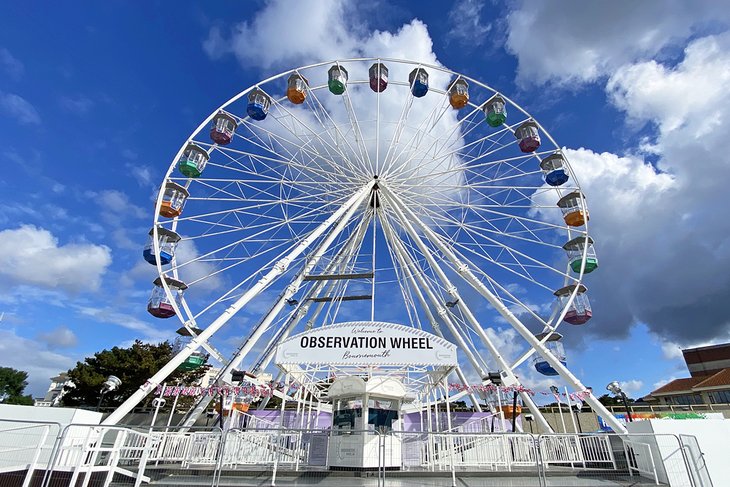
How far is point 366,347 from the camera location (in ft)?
41.2

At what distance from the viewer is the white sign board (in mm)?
12406

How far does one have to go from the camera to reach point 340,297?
2250cm

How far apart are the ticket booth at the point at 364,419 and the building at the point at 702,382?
47.0 m

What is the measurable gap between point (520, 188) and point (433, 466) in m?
13.3

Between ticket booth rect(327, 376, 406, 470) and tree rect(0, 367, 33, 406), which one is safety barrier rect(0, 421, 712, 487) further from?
tree rect(0, 367, 33, 406)

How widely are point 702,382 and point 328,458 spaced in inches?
2161

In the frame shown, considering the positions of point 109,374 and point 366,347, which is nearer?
point 366,347

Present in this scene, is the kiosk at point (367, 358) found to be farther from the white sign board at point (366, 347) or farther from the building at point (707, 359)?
the building at point (707, 359)

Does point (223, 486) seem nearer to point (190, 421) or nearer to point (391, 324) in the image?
point (391, 324)

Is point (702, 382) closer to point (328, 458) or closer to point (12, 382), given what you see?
point (328, 458)

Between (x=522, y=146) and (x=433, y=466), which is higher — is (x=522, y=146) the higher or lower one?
the higher one

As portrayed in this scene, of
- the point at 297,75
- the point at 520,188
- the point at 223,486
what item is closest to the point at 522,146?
the point at 520,188

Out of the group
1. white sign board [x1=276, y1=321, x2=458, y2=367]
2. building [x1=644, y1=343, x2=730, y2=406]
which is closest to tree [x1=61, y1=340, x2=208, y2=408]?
white sign board [x1=276, y1=321, x2=458, y2=367]

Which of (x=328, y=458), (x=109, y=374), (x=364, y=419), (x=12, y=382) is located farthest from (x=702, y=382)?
(x=12, y=382)
